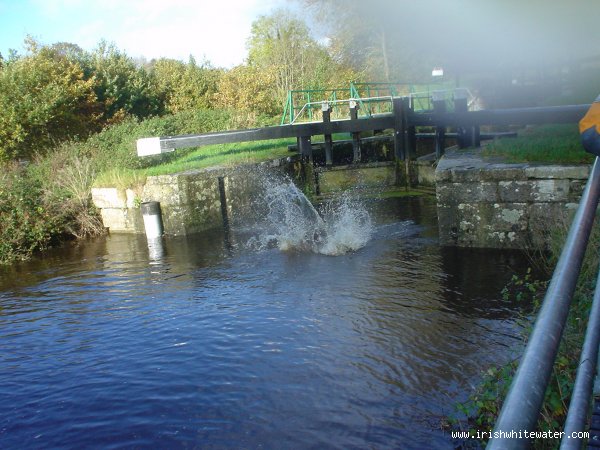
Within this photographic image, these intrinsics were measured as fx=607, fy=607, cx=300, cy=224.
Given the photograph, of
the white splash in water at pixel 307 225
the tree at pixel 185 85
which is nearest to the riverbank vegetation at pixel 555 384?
the white splash in water at pixel 307 225

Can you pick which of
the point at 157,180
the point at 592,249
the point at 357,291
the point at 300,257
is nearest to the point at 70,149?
the point at 157,180

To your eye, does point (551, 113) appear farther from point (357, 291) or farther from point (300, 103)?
point (300, 103)

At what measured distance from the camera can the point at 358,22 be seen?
34656 mm

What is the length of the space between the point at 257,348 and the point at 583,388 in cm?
422

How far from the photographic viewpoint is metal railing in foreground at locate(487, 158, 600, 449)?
39.2 inches

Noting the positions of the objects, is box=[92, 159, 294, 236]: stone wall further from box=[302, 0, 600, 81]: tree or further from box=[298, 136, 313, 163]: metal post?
box=[302, 0, 600, 81]: tree

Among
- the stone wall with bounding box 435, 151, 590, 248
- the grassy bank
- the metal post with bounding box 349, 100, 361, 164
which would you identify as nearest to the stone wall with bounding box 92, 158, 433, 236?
the grassy bank

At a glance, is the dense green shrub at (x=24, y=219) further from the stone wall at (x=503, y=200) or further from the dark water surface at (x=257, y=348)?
the stone wall at (x=503, y=200)

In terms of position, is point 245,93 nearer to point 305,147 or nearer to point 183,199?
point 305,147

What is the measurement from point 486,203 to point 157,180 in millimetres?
5956

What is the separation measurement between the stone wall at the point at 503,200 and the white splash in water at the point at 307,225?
55.6 inches

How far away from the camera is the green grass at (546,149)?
24.0 ft

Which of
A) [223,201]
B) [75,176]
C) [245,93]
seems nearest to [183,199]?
[223,201]

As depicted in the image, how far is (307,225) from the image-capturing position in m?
9.70
